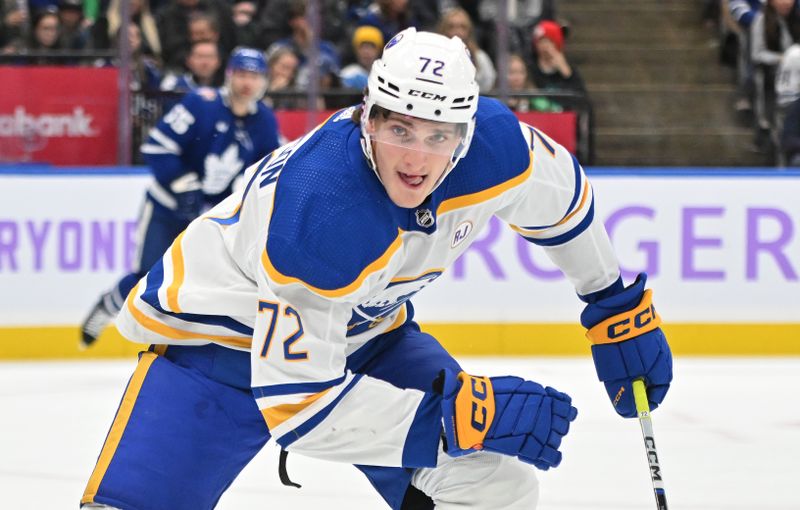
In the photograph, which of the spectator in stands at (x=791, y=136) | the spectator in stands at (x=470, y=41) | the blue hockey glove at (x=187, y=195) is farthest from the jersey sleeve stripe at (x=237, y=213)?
the spectator in stands at (x=791, y=136)

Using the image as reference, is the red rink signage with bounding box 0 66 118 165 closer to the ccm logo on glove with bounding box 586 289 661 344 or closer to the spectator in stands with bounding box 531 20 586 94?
the spectator in stands with bounding box 531 20 586 94

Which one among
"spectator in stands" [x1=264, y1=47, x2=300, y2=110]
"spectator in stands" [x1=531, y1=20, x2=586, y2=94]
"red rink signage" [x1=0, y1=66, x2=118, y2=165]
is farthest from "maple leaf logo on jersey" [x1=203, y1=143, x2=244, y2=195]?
"spectator in stands" [x1=531, y1=20, x2=586, y2=94]

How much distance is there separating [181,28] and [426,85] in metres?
4.79

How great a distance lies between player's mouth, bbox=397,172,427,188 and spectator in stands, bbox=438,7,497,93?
13.8ft

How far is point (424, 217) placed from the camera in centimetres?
222

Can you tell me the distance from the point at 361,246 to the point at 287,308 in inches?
5.8

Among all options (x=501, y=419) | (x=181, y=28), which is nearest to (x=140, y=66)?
(x=181, y=28)

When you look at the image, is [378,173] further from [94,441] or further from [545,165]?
[94,441]

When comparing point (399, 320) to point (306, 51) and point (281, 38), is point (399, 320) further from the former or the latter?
point (281, 38)

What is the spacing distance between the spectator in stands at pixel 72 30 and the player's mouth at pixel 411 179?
Result: 4.38 metres

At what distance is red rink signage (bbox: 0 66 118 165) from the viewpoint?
A: 606cm

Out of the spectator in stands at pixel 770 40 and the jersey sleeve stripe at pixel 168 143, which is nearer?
the jersey sleeve stripe at pixel 168 143

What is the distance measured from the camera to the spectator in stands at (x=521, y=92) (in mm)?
6320

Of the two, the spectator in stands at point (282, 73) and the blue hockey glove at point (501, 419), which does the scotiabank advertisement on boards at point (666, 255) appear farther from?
the blue hockey glove at point (501, 419)
